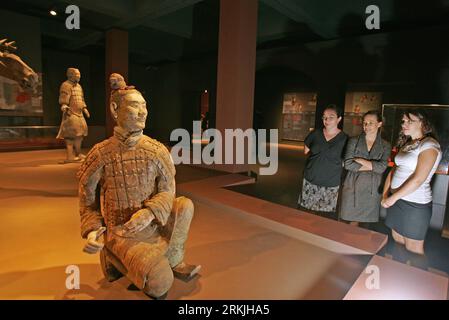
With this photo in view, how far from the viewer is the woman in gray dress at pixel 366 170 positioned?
2389mm

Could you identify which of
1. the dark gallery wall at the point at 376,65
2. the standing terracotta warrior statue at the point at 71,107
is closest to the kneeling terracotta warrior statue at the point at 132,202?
the standing terracotta warrior statue at the point at 71,107

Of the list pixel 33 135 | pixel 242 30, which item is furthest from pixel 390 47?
pixel 33 135

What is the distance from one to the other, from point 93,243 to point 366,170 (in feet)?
6.76

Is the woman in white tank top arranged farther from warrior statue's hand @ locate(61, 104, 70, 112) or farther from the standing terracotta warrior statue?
warrior statue's hand @ locate(61, 104, 70, 112)

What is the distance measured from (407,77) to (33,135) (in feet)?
34.8

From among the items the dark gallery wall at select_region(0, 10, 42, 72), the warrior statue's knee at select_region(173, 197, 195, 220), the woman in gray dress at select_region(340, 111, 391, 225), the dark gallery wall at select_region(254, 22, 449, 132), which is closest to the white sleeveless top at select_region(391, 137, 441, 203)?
the woman in gray dress at select_region(340, 111, 391, 225)

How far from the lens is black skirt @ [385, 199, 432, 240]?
2156 mm

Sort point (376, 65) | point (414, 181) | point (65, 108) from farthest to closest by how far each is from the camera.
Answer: point (376, 65)
point (65, 108)
point (414, 181)

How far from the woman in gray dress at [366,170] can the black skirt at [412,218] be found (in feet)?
0.72

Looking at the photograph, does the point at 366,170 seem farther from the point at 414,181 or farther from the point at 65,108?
the point at 65,108

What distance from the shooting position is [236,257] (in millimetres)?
2285

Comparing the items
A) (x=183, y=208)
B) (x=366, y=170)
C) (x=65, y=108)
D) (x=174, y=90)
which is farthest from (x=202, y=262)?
(x=174, y=90)

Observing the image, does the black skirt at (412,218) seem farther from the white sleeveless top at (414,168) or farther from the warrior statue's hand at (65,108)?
the warrior statue's hand at (65,108)
